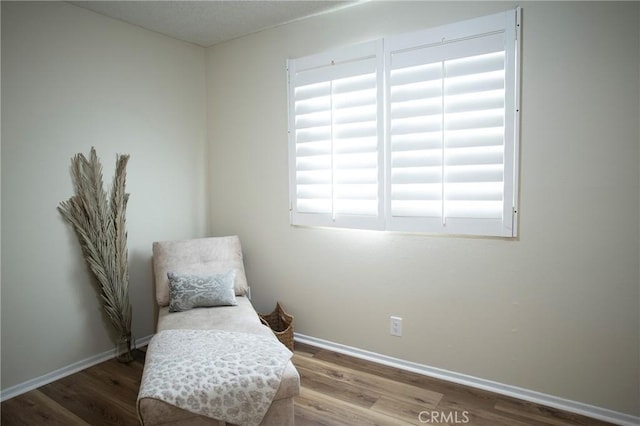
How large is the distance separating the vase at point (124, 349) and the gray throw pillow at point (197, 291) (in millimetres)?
522

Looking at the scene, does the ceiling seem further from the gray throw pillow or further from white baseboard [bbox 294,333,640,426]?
white baseboard [bbox 294,333,640,426]

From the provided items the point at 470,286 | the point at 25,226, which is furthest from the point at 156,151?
the point at 470,286

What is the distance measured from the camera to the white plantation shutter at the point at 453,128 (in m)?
2.31

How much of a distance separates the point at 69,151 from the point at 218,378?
6.24 feet

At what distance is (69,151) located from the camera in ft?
9.12

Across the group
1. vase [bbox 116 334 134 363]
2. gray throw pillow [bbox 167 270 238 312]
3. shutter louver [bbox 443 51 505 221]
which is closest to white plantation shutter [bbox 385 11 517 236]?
shutter louver [bbox 443 51 505 221]

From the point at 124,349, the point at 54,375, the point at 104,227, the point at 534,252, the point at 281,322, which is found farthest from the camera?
the point at 281,322

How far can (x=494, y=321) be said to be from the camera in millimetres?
2447

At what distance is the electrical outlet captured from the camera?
2783 mm

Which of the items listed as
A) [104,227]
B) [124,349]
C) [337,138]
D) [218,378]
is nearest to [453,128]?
[337,138]

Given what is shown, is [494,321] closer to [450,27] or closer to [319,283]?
[319,283]

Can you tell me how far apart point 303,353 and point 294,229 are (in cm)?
92

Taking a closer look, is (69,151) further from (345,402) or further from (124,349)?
(345,402)

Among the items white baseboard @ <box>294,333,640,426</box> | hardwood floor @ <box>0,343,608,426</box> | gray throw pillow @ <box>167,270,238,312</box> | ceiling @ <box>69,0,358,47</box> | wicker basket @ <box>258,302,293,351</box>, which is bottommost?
hardwood floor @ <box>0,343,608,426</box>
